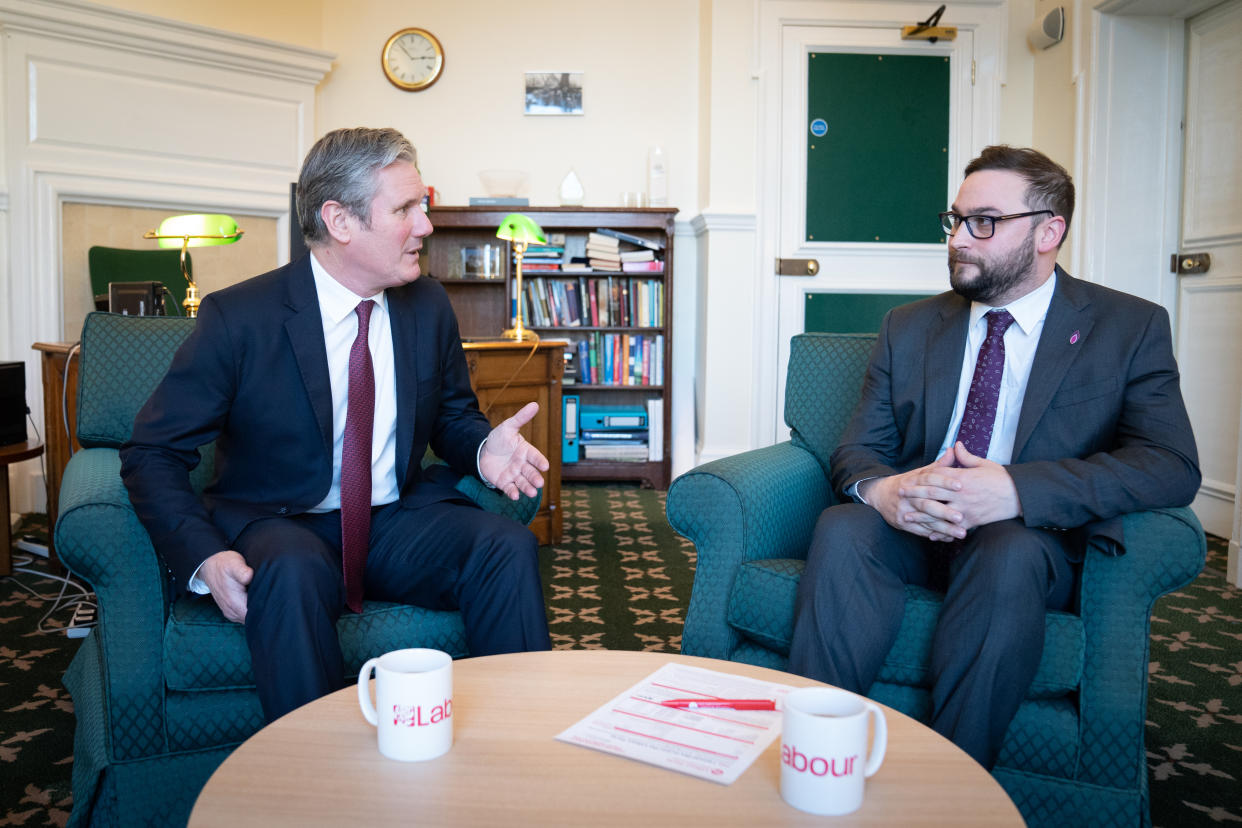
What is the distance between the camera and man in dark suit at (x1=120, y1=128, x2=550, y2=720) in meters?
1.52

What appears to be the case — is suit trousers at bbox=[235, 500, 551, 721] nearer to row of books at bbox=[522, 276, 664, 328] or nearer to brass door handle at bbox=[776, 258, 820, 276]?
row of books at bbox=[522, 276, 664, 328]

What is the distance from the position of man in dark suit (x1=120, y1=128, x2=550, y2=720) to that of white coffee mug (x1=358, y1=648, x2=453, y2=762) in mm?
499

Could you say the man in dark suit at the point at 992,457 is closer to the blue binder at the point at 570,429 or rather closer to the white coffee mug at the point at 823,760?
the white coffee mug at the point at 823,760

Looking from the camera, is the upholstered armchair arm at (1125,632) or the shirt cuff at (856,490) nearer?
the upholstered armchair arm at (1125,632)

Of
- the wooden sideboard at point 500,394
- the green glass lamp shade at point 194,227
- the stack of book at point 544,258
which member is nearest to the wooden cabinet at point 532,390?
the wooden sideboard at point 500,394

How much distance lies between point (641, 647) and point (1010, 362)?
1157 mm

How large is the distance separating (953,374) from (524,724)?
1.21 meters

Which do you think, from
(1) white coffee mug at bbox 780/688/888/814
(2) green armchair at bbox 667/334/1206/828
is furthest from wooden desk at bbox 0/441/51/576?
(1) white coffee mug at bbox 780/688/888/814

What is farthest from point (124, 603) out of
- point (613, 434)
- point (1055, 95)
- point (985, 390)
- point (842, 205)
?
point (1055, 95)

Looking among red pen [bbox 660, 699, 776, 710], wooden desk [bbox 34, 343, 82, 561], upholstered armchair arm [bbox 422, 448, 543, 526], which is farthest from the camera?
wooden desk [bbox 34, 343, 82, 561]

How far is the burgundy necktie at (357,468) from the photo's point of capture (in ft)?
5.67

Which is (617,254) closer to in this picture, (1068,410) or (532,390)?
(532,390)

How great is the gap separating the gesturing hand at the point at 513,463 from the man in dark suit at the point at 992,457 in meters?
0.53

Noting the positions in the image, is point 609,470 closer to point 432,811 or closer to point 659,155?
point 659,155
